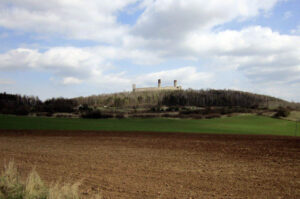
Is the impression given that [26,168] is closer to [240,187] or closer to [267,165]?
[240,187]

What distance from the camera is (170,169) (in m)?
13.0

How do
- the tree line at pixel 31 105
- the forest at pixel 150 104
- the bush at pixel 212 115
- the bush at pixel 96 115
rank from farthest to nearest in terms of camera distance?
the tree line at pixel 31 105 < the forest at pixel 150 104 < the bush at pixel 96 115 < the bush at pixel 212 115

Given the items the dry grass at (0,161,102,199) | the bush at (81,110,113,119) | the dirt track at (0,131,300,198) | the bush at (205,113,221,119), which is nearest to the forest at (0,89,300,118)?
the bush at (81,110,113,119)

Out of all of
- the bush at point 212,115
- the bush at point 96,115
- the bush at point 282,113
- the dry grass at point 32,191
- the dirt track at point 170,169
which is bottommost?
the dirt track at point 170,169

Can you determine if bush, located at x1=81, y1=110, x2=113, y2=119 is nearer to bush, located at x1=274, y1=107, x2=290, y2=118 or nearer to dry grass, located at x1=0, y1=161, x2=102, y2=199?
bush, located at x1=274, y1=107, x2=290, y2=118

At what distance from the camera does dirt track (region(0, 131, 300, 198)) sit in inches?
377

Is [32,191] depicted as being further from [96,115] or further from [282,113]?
[282,113]

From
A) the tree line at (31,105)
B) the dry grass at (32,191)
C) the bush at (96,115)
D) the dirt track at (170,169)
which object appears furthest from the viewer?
the tree line at (31,105)

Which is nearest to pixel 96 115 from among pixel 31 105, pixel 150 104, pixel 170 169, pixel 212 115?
pixel 150 104

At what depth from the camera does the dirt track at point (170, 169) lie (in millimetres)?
9586

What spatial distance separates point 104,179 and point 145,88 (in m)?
78.0

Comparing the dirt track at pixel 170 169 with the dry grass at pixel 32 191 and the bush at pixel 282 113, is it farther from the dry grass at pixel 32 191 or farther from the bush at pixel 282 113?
the bush at pixel 282 113

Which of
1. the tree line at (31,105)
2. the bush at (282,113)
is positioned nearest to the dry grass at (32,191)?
the bush at (282,113)

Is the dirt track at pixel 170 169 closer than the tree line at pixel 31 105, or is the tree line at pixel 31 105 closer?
the dirt track at pixel 170 169
